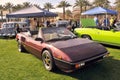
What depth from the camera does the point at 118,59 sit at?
6.63 metres

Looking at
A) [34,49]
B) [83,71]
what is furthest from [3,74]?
[83,71]

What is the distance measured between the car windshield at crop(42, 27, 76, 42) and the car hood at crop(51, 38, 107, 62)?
1.36 feet

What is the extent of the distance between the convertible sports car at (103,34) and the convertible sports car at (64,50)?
8.59 ft

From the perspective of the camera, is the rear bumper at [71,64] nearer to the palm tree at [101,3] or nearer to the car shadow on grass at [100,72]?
the car shadow on grass at [100,72]

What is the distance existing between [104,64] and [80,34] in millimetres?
3893

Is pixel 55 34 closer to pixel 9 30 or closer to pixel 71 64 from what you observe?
pixel 71 64

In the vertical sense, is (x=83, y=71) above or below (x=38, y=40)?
below

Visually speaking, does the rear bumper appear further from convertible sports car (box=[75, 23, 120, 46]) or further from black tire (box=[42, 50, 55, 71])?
convertible sports car (box=[75, 23, 120, 46])

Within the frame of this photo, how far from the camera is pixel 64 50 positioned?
516 centimetres

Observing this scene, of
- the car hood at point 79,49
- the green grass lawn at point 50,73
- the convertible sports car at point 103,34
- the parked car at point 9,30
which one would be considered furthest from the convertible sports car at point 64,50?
the parked car at point 9,30

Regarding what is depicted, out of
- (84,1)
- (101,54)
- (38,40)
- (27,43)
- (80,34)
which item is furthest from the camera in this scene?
(84,1)

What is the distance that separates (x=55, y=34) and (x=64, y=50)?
1.41m

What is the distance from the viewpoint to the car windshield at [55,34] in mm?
6230

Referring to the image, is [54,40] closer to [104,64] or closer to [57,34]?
[57,34]
